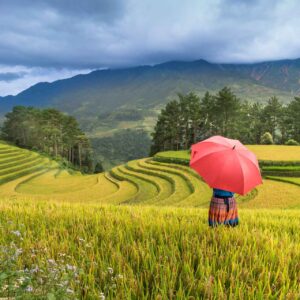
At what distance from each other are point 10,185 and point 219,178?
40.0m

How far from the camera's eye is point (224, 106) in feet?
227

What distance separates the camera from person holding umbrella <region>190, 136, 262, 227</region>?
15.9 feet

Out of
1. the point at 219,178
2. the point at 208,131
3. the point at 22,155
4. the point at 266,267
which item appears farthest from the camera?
the point at 208,131

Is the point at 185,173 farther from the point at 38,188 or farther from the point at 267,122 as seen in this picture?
the point at 267,122

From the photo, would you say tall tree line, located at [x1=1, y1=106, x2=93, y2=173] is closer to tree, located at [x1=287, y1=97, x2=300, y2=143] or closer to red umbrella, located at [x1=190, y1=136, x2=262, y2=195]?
tree, located at [x1=287, y1=97, x2=300, y2=143]

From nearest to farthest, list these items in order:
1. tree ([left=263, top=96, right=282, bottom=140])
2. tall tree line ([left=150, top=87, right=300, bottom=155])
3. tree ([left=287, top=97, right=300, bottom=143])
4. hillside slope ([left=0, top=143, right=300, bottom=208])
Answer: hillside slope ([left=0, top=143, right=300, bottom=208]) → tall tree line ([left=150, top=87, right=300, bottom=155]) → tree ([left=287, top=97, right=300, bottom=143]) → tree ([left=263, top=96, right=282, bottom=140])

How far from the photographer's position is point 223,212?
4.95m

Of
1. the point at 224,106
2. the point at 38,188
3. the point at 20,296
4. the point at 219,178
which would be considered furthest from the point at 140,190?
the point at 224,106

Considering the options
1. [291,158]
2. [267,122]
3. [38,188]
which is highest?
[267,122]

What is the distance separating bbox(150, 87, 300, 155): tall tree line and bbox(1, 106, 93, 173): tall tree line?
949 inches

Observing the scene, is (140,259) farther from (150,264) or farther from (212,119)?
(212,119)

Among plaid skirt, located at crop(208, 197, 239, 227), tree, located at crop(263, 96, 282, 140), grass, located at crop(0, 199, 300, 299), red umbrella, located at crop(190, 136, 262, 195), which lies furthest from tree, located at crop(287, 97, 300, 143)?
grass, located at crop(0, 199, 300, 299)

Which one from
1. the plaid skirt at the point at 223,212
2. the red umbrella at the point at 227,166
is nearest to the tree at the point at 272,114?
the red umbrella at the point at 227,166

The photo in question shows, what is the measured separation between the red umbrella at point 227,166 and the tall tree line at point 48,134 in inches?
2970
